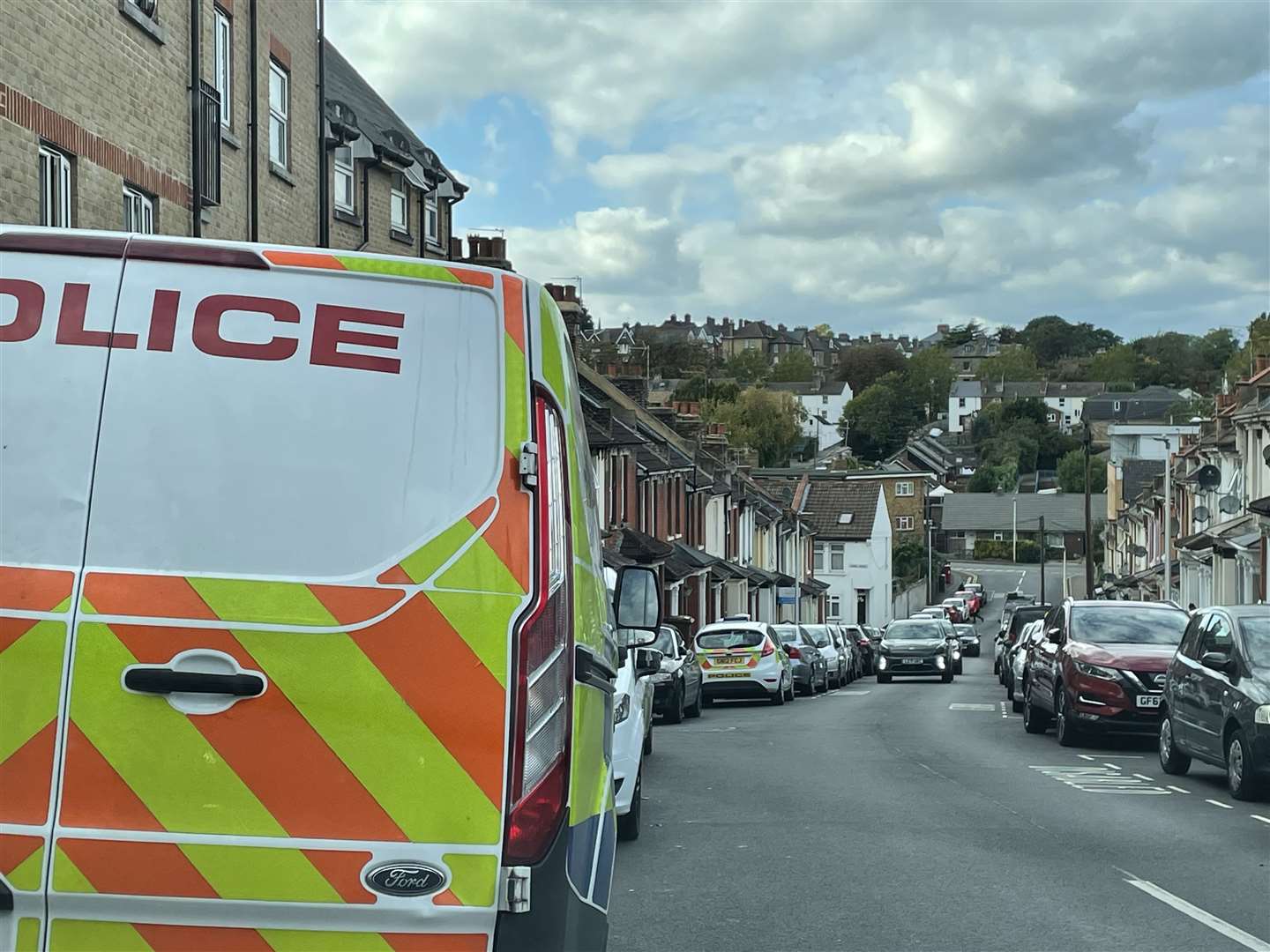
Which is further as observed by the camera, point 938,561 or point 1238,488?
point 938,561

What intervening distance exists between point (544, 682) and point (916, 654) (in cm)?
3922

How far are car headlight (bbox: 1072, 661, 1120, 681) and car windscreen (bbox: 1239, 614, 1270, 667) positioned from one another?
3785 millimetres

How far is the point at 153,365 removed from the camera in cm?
404

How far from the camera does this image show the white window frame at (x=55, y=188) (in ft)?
47.6

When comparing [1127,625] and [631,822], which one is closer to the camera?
[631,822]

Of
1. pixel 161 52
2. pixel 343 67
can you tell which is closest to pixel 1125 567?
pixel 343 67

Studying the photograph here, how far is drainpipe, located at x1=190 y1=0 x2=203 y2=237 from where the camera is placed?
17.7 meters

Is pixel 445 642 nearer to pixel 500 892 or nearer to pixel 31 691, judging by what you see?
pixel 500 892

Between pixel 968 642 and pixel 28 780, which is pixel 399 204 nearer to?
pixel 28 780

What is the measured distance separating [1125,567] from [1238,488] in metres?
34.4

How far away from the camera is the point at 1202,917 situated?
8383 millimetres

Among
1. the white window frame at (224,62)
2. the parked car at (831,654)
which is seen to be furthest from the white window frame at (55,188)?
the parked car at (831,654)

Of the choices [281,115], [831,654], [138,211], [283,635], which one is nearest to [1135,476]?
[831,654]

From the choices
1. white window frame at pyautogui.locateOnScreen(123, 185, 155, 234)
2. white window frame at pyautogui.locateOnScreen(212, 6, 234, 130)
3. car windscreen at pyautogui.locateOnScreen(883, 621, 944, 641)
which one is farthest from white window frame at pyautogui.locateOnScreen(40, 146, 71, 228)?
car windscreen at pyautogui.locateOnScreen(883, 621, 944, 641)
